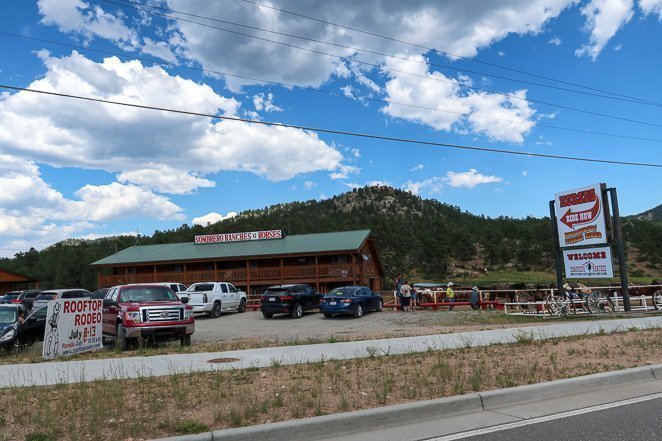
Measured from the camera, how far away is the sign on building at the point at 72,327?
12016mm

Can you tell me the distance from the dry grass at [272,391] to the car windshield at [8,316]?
785 centimetres

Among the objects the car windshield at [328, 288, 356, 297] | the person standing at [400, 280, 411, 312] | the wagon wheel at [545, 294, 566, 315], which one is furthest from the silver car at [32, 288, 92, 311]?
the wagon wheel at [545, 294, 566, 315]

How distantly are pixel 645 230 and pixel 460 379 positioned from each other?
336 ft

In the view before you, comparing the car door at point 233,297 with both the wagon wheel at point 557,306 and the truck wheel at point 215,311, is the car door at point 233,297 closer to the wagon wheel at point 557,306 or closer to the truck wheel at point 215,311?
the truck wheel at point 215,311

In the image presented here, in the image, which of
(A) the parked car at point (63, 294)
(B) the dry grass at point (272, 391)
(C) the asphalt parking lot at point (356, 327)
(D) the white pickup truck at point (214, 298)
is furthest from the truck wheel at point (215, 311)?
(B) the dry grass at point (272, 391)

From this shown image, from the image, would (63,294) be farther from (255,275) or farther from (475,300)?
(475,300)

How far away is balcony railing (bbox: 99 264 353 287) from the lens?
40.7 metres

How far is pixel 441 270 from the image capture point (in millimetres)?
80125

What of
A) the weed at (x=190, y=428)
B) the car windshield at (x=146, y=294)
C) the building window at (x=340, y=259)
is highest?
the building window at (x=340, y=259)

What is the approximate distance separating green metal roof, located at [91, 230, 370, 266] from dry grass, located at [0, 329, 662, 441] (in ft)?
97.5

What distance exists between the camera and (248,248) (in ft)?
144

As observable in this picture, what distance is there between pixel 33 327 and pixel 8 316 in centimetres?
75

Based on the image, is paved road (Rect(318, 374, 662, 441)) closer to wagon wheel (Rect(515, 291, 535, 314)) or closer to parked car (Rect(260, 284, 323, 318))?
wagon wheel (Rect(515, 291, 535, 314))

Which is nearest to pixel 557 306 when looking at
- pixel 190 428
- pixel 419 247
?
pixel 190 428
